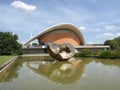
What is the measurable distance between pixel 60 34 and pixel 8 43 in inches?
1026

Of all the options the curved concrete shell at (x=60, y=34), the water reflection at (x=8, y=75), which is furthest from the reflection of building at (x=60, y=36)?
the water reflection at (x=8, y=75)

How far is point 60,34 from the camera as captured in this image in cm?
6062

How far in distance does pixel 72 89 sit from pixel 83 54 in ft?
92.2

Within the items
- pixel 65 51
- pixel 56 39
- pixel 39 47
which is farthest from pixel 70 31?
pixel 65 51

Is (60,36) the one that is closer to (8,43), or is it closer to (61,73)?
(8,43)

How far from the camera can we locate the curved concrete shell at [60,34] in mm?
57594

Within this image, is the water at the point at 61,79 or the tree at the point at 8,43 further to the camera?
the tree at the point at 8,43

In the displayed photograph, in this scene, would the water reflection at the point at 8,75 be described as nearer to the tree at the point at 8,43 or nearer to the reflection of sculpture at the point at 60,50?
the reflection of sculpture at the point at 60,50

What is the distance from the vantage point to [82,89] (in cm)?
679

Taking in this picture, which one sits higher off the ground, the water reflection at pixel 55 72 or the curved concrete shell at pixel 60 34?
the curved concrete shell at pixel 60 34

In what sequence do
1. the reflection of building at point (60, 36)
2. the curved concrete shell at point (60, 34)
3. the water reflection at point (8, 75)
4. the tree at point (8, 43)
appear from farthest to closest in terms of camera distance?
the curved concrete shell at point (60, 34)
the reflection of building at point (60, 36)
the tree at point (8, 43)
the water reflection at point (8, 75)

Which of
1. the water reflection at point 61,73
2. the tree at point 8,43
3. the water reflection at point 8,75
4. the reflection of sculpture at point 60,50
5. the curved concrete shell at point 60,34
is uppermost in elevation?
the curved concrete shell at point 60,34

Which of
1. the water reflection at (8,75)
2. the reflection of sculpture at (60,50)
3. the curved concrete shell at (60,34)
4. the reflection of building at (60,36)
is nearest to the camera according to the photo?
the water reflection at (8,75)

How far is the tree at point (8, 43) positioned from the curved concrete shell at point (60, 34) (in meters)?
18.4
